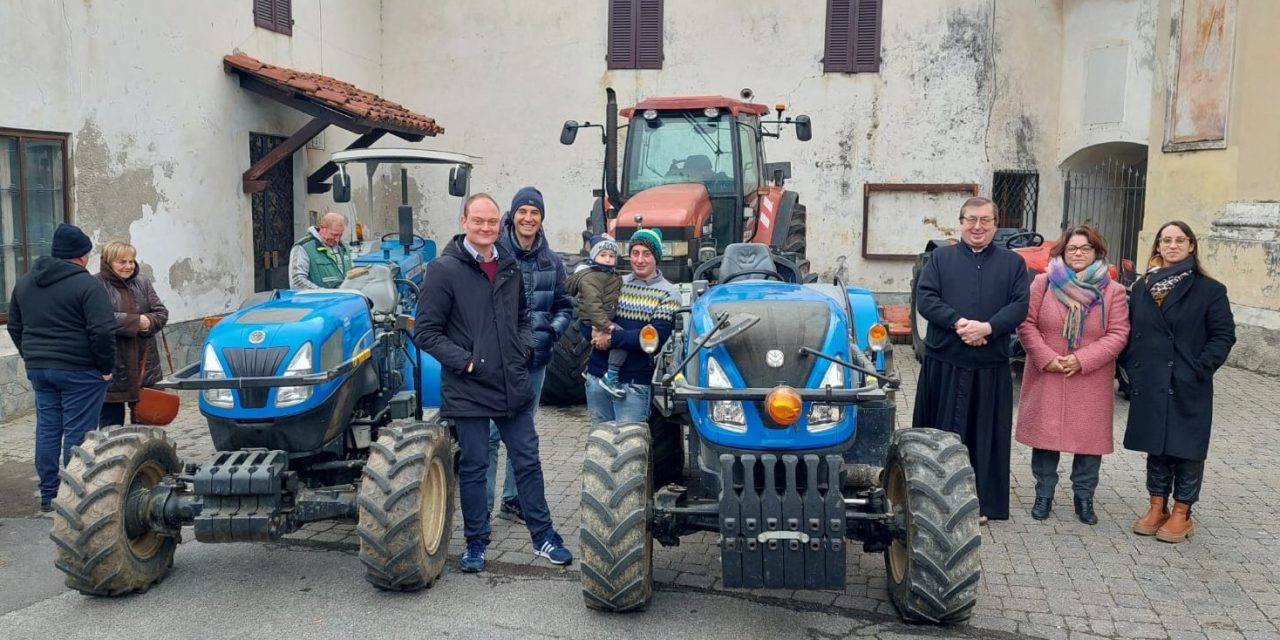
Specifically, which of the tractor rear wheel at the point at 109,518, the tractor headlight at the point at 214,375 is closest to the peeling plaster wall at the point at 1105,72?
the tractor headlight at the point at 214,375

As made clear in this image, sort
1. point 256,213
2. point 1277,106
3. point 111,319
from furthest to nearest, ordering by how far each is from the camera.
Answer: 1. point 256,213
2. point 1277,106
3. point 111,319

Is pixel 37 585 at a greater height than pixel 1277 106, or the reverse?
pixel 1277 106

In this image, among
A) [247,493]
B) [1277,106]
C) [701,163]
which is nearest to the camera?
[247,493]

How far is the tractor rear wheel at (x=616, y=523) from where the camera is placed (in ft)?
13.4

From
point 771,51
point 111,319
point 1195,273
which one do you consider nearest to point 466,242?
point 111,319

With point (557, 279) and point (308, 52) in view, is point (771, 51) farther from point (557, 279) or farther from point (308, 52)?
point (557, 279)

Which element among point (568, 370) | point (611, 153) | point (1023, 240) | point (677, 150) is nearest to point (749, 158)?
point (677, 150)

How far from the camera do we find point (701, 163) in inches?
373

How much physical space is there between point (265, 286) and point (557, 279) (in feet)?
25.5

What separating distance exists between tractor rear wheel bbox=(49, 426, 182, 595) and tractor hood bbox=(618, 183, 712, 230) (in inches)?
177

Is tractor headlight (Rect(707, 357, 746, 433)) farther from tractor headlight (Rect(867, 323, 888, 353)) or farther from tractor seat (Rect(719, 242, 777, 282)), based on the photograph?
tractor seat (Rect(719, 242, 777, 282))

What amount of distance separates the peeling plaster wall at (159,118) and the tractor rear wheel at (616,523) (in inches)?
238

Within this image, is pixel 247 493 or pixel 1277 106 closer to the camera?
pixel 247 493

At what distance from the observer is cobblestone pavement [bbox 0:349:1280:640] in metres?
4.43
